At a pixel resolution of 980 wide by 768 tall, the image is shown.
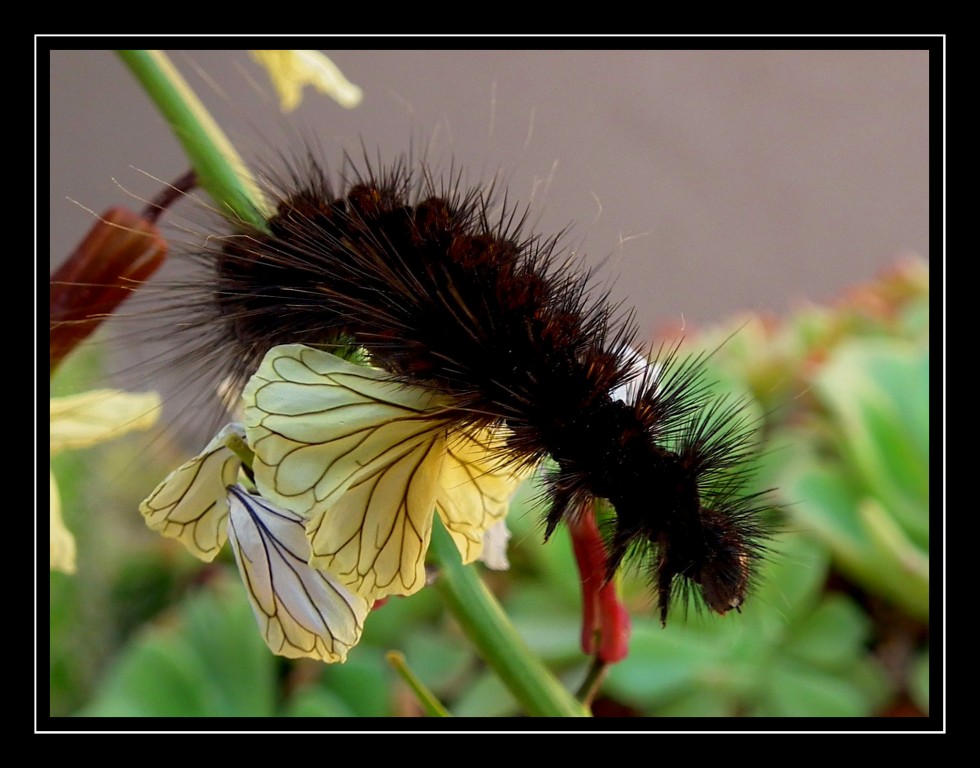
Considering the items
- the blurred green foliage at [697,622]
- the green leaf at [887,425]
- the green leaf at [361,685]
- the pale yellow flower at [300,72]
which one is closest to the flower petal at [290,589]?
the pale yellow flower at [300,72]

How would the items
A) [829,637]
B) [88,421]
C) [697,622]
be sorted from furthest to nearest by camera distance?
[829,637] → [697,622] → [88,421]

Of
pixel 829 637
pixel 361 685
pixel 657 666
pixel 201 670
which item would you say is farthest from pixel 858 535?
pixel 201 670

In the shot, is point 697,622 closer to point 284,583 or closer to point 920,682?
point 920,682

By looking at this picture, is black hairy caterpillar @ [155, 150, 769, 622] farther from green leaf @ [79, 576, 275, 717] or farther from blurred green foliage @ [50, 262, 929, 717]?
green leaf @ [79, 576, 275, 717]

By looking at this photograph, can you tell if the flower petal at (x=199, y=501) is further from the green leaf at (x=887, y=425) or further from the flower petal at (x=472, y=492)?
the green leaf at (x=887, y=425)

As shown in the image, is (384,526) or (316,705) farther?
(316,705)

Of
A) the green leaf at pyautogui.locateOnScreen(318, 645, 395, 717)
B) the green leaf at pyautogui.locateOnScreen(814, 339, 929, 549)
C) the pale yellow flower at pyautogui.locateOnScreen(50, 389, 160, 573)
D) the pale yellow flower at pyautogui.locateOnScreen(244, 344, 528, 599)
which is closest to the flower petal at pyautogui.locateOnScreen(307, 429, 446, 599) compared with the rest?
the pale yellow flower at pyautogui.locateOnScreen(244, 344, 528, 599)
